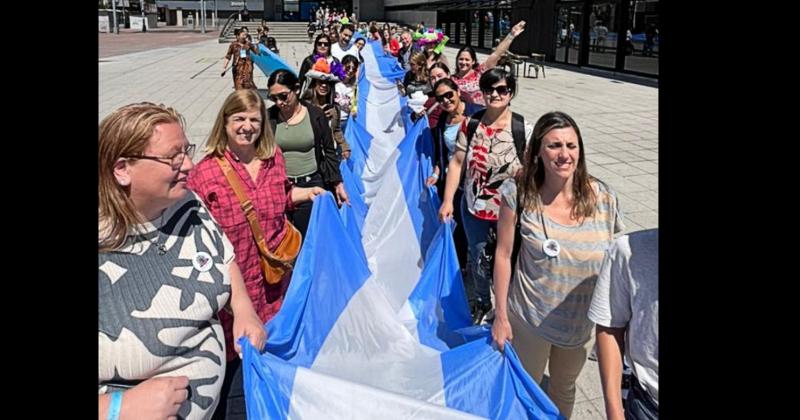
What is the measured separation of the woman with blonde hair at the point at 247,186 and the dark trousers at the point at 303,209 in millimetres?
903

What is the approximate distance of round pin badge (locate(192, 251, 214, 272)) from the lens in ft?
5.58

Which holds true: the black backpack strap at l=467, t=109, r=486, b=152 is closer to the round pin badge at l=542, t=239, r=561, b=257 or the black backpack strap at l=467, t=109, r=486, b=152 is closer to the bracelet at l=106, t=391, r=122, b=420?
the round pin badge at l=542, t=239, r=561, b=257

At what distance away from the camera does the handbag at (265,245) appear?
2.57m

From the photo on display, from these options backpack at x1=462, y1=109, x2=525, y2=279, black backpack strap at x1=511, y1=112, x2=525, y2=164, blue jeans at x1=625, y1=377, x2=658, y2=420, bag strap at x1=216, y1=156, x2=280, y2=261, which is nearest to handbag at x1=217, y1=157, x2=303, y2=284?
bag strap at x1=216, y1=156, x2=280, y2=261

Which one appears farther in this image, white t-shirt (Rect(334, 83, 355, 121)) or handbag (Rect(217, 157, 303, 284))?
white t-shirt (Rect(334, 83, 355, 121))

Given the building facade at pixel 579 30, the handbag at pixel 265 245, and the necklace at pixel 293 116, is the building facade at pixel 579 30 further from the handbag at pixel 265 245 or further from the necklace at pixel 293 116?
the handbag at pixel 265 245

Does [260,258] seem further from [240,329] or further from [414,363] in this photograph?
[414,363]

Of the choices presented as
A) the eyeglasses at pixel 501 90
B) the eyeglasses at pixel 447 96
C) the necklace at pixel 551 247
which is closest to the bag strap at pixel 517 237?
the necklace at pixel 551 247

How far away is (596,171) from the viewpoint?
26.4ft

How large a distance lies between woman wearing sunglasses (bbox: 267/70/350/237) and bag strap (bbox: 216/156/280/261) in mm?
1192

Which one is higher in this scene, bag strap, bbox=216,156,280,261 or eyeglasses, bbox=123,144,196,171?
eyeglasses, bbox=123,144,196,171

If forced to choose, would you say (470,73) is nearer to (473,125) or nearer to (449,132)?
(449,132)
